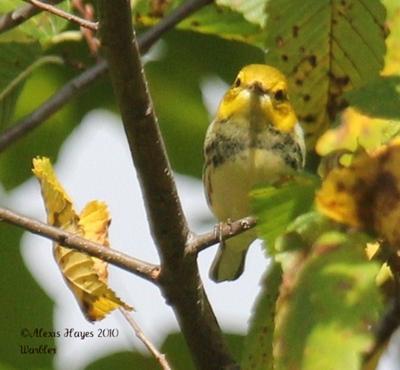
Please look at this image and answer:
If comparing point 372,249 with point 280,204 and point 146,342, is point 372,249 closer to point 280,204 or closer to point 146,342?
point 280,204

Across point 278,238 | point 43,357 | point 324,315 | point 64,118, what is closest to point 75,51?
point 64,118

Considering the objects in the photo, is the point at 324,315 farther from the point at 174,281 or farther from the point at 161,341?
the point at 161,341

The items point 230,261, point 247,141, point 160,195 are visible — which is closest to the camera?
point 160,195

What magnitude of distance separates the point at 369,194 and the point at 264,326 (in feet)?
1.71

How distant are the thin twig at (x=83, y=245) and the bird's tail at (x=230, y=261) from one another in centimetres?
167

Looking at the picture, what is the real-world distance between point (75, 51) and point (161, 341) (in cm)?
92

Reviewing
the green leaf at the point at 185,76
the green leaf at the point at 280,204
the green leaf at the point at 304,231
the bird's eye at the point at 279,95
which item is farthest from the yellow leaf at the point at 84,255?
the bird's eye at the point at 279,95

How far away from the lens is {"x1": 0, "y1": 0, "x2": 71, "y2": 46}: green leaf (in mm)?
2566

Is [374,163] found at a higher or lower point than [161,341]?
lower

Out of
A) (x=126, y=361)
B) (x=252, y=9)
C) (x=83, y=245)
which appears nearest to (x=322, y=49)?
(x=252, y=9)

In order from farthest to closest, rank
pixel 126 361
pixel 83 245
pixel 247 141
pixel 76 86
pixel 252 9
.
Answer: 1. pixel 247 141
2. pixel 76 86
3. pixel 252 9
4. pixel 126 361
5. pixel 83 245

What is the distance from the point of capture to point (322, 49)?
1.88 meters

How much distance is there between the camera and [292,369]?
3.17ft

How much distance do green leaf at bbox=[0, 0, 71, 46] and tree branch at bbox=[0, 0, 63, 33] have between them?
0.07 meters
